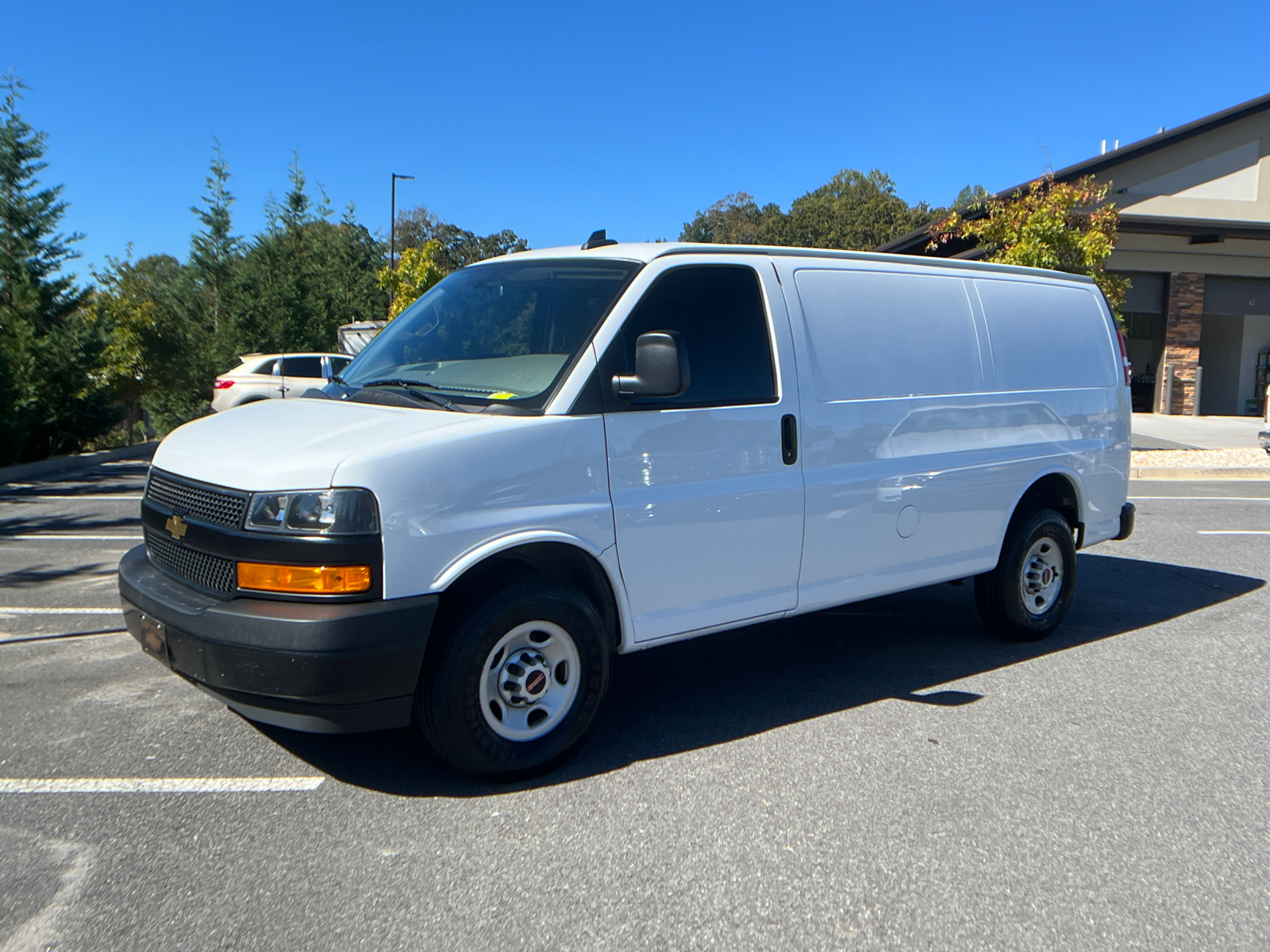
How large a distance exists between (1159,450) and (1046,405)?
1234 cm

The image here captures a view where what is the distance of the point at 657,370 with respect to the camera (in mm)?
3832

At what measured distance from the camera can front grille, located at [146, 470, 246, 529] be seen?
11.7 ft

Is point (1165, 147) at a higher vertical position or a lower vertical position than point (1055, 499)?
higher

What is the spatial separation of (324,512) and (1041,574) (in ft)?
13.8

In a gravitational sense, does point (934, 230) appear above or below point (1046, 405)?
above

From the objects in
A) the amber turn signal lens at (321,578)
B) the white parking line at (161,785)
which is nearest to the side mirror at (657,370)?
the amber turn signal lens at (321,578)

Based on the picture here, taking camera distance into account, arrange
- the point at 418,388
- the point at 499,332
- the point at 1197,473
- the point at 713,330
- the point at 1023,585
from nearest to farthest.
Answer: the point at 418,388 < the point at 713,330 < the point at 499,332 < the point at 1023,585 < the point at 1197,473

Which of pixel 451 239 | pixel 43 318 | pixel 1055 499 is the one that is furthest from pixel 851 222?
pixel 1055 499

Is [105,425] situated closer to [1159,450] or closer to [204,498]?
[204,498]

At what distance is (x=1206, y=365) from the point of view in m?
28.0

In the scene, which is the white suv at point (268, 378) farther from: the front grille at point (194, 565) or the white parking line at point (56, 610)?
the front grille at point (194, 565)

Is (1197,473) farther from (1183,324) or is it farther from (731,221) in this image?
(731,221)

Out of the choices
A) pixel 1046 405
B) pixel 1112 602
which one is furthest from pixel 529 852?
pixel 1112 602

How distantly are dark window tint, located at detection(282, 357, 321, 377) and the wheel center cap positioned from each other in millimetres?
19390
